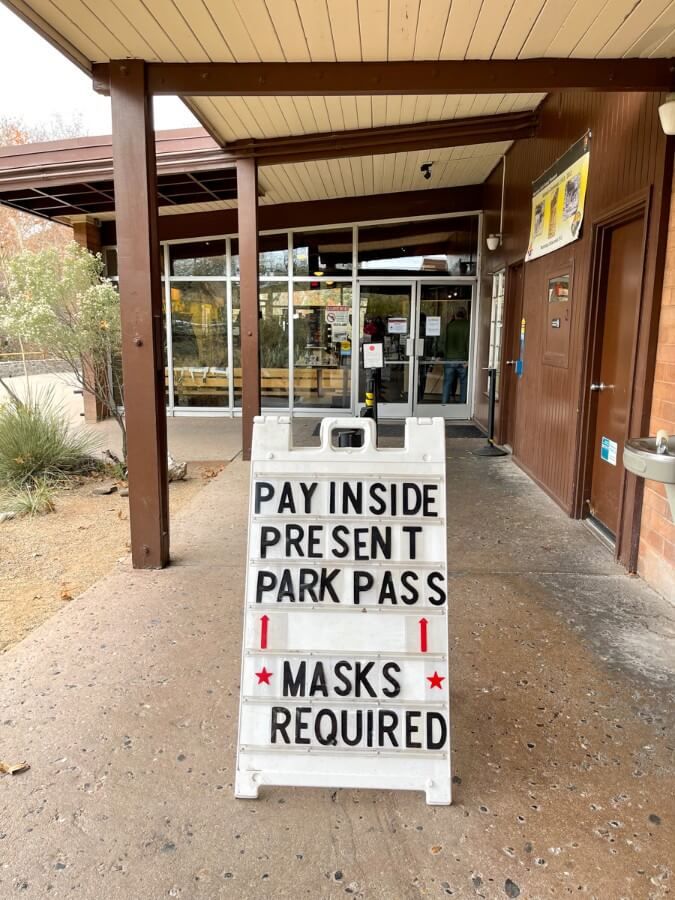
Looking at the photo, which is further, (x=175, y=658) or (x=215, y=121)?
(x=215, y=121)

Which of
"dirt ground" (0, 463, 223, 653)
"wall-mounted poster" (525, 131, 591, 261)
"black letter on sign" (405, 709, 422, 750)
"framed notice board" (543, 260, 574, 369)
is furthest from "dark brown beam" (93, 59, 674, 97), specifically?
"black letter on sign" (405, 709, 422, 750)

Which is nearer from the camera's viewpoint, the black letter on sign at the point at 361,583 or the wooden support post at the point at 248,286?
the black letter on sign at the point at 361,583

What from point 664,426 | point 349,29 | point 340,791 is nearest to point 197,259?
point 349,29

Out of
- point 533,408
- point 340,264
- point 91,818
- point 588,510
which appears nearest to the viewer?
point 91,818

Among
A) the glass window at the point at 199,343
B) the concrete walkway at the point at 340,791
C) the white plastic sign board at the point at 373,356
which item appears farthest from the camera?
the glass window at the point at 199,343

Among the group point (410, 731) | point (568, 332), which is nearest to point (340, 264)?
point (568, 332)

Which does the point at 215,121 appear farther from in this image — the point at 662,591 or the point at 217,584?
the point at 662,591

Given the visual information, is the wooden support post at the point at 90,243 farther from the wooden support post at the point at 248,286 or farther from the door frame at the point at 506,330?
the door frame at the point at 506,330

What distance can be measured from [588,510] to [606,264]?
1.94 meters

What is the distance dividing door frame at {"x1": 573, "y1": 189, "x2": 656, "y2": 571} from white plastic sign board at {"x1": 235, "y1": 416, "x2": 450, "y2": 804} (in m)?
2.42

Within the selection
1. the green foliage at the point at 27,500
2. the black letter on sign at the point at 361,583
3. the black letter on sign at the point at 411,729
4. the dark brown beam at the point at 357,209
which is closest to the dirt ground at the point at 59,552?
the green foliage at the point at 27,500

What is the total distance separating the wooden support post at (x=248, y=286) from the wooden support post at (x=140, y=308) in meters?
3.21

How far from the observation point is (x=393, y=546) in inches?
87.2

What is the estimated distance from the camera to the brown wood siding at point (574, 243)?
420cm
